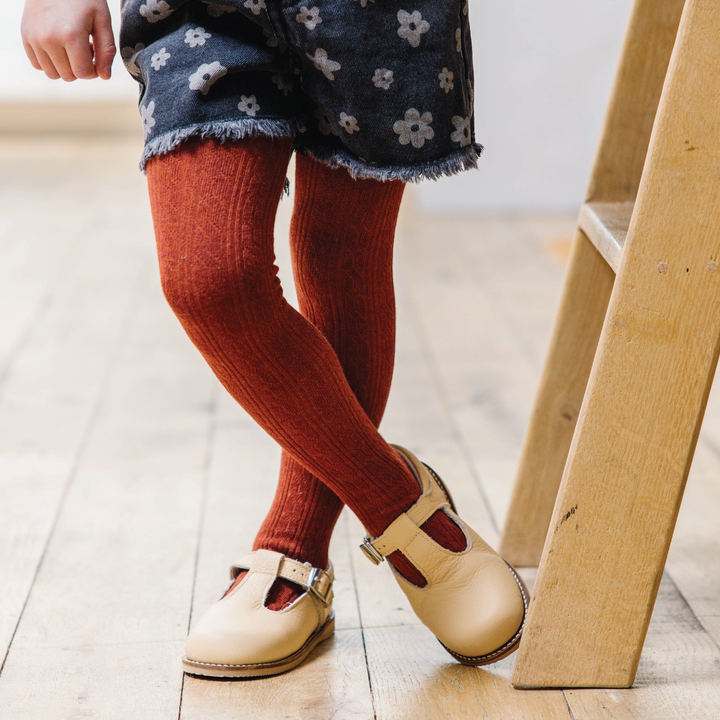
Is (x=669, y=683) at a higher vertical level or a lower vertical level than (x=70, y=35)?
lower

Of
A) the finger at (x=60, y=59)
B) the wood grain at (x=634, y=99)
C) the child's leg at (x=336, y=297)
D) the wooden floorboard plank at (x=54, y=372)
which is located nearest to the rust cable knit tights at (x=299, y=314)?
the child's leg at (x=336, y=297)

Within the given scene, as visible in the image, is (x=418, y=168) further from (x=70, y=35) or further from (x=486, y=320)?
(x=486, y=320)

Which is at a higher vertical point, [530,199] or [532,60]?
[532,60]

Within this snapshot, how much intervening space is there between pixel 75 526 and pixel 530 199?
2.48m

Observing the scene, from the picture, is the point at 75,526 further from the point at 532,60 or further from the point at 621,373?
the point at 532,60

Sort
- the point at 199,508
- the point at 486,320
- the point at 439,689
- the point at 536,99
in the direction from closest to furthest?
the point at 439,689, the point at 199,508, the point at 486,320, the point at 536,99

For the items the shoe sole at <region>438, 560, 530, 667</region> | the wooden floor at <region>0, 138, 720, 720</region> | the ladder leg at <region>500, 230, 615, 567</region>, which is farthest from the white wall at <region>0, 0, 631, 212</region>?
the shoe sole at <region>438, 560, 530, 667</region>

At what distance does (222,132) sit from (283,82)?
0.06 m

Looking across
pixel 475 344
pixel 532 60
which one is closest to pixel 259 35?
pixel 475 344

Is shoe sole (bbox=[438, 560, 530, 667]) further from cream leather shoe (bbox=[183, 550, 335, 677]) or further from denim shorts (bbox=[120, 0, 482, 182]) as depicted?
denim shorts (bbox=[120, 0, 482, 182])

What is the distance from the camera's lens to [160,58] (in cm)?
57

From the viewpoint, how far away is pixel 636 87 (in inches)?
30.7

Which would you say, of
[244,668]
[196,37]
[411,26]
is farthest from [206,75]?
[244,668]

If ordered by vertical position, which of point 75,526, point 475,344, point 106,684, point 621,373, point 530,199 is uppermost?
point 621,373
